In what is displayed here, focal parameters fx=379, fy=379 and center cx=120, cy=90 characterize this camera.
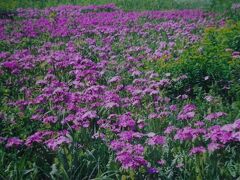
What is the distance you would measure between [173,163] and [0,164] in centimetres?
199

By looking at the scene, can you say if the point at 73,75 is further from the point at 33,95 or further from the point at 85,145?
the point at 85,145

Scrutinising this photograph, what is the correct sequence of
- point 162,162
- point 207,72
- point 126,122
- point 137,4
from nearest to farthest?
point 162,162, point 126,122, point 207,72, point 137,4

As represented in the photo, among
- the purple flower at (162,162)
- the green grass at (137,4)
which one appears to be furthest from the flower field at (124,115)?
the green grass at (137,4)

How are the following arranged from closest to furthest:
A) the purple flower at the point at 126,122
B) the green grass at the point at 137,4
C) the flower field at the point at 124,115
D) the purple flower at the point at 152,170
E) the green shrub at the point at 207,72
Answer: the purple flower at the point at 152,170 → the flower field at the point at 124,115 → the purple flower at the point at 126,122 → the green shrub at the point at 207,72 → the green grass at the point at 137,4

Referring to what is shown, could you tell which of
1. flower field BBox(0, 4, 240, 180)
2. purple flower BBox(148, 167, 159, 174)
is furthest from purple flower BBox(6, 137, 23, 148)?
purple flower BBox(148, 167, 159, 174)

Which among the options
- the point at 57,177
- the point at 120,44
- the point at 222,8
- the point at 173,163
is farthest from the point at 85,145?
the point at 222,8

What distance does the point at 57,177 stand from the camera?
166 inches

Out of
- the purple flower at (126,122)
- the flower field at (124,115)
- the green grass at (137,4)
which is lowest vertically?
the green grass at (137,4)

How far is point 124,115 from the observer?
5.22m

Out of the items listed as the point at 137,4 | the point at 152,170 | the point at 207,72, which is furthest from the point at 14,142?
the point at 137,4

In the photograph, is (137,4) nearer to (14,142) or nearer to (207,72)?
(207,72)

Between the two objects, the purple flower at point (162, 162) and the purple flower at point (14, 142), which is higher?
the purple flower at point (14, 142)

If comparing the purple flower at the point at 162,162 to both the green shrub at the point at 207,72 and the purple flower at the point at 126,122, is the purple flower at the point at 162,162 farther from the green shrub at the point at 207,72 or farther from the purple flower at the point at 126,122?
the green shrub at the point at 207,72

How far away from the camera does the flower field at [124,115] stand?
A: 422 centimetres
